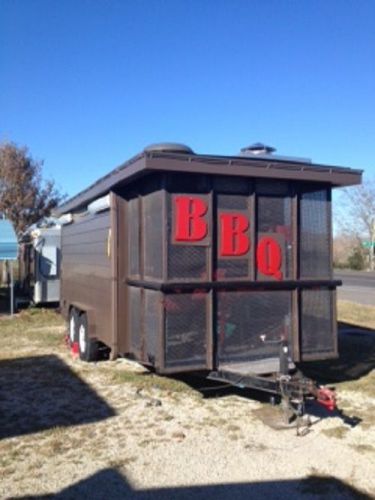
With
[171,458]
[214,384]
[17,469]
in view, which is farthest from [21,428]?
[214,384]

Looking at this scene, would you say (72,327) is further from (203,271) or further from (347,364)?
(347,364)

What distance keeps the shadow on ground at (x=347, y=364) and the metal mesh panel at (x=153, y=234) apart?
3.09 meters

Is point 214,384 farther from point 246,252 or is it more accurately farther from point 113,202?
point 113,202

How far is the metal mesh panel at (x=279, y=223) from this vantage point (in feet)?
22.1

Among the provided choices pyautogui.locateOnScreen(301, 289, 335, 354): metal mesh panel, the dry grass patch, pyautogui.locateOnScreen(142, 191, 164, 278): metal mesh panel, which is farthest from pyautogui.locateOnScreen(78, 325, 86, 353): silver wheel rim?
pyautogui.locateOnScreen(301, 289, 335, 354): metal mesh panel

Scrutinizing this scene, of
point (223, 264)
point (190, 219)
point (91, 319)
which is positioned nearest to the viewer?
point (190, 219)

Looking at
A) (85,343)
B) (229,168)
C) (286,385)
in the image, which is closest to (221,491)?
(286,385)

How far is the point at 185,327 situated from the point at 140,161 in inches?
76.0

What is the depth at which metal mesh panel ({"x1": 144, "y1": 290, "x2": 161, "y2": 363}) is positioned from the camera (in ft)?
20.7

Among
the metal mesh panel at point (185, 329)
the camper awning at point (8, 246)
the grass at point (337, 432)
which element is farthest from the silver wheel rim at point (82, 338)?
the camper awning at point (8, 246)

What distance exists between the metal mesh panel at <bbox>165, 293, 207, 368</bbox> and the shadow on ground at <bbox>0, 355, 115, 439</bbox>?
104 cm

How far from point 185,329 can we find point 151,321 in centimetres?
49

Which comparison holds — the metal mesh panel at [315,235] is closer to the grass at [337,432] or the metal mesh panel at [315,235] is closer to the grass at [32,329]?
the grass at [337,432]

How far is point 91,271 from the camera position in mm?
9148
